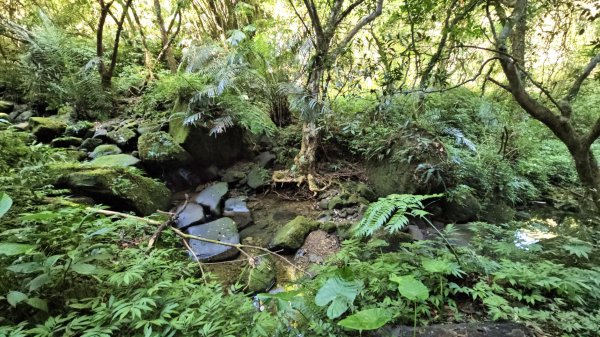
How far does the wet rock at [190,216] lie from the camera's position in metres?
4.01

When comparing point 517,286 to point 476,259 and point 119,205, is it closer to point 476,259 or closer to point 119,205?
point 476,259

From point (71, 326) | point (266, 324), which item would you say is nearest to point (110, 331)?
point (71, 326)

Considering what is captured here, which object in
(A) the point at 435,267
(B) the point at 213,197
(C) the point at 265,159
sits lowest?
(B) the point at 213,197

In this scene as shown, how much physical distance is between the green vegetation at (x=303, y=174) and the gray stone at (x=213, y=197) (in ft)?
0.13

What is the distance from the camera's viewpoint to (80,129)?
197 inches

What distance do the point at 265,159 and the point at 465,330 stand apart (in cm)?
459

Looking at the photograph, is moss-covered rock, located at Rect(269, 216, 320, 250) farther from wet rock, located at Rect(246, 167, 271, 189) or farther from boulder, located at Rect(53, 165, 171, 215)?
boulder, located at Rect(53, 165, 171, 215)

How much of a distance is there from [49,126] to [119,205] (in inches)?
93.2

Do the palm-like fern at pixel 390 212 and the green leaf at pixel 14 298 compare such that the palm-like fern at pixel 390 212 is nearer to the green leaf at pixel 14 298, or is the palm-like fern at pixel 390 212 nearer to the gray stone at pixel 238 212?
the green leaf at pixel 14 298

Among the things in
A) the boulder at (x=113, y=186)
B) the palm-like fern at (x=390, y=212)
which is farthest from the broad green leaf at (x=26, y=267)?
the boulder at (x=113, y=186)

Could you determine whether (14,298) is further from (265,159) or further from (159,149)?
(265,159)

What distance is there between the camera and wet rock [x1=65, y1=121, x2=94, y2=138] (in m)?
4.87

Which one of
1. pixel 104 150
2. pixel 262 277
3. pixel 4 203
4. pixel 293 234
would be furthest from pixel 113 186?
pixel 4 203

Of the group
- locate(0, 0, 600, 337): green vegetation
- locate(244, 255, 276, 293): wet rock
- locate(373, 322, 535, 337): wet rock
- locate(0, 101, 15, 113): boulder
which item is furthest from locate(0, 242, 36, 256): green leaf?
locate(0, 101, 15, 113): boulder
